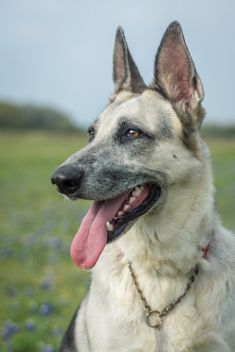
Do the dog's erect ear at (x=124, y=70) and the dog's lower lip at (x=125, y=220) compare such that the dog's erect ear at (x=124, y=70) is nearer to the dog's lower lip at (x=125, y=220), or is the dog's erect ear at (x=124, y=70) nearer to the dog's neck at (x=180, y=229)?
the dog's neck at (x=180, y=229)

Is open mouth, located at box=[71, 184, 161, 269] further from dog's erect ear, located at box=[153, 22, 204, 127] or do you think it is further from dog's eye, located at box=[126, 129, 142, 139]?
dog's erect ear, located at box=[153, 22, 204, 127]

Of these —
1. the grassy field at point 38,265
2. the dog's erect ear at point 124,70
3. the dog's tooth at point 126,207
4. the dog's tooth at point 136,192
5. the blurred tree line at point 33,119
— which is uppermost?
the dog's erect ear at point 124,70

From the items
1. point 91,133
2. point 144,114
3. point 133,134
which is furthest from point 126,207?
point 91,133

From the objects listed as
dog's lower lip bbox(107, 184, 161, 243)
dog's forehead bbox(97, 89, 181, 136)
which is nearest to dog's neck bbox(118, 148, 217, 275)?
dog's lower lip bbox(107, 184, 161, 243)

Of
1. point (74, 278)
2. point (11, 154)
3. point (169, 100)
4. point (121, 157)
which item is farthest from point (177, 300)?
point (11, 154)

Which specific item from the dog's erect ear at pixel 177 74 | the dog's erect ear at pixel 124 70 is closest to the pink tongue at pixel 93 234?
the dog's erect ear at pixel 177 74

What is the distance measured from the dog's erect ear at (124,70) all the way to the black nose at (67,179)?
1142 millimetres

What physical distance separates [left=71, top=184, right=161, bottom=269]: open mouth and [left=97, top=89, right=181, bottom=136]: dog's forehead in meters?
0.45

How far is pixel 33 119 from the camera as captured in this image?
173 feet

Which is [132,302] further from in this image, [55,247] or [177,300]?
[55,247]

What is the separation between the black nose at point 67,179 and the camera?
390 centimetres

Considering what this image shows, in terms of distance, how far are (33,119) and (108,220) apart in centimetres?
4954

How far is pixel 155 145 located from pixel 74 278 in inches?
150

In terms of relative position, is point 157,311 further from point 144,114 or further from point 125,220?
point 144,114
